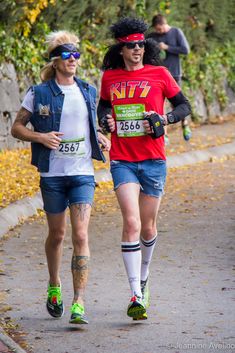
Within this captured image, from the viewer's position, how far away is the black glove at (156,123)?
8.29 m

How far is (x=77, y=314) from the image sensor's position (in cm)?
787

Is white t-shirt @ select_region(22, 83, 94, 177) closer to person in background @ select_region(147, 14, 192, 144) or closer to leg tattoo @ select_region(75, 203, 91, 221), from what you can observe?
leg tattoo @ select_region(75, 203, 91, 221)

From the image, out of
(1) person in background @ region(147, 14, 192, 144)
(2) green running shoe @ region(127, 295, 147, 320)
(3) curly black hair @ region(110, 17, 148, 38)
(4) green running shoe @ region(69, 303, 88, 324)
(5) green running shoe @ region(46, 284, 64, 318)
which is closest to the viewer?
(4) green running shoe @ region(69, 303, 88, 324)

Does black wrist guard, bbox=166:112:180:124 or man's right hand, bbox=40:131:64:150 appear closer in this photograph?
man's right hand, bbox=40:131:64:150

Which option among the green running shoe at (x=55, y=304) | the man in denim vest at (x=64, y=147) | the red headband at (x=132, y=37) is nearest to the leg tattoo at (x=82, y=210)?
the man in denim vest at (x=64, y=147)

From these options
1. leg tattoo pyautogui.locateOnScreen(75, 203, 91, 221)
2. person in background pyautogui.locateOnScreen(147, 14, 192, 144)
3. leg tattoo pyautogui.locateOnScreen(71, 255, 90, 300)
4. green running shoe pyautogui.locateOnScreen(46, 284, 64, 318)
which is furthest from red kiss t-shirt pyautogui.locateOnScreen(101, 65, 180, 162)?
person in background pyautogui.locateOnScreen(147, 14, 192, 144)

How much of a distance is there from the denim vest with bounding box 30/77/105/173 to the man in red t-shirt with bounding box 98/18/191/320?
234 millimetres

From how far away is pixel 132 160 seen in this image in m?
8.49

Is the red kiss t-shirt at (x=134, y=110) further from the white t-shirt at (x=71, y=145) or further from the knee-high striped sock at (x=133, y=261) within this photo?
the knee-high striped sock at (x=133, y=261)

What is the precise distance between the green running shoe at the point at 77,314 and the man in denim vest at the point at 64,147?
0.19 meters

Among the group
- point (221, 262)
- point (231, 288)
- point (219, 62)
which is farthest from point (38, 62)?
point (231, 288)

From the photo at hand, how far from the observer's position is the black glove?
8.29 m

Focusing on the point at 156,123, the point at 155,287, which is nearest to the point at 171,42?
the point at 155,287

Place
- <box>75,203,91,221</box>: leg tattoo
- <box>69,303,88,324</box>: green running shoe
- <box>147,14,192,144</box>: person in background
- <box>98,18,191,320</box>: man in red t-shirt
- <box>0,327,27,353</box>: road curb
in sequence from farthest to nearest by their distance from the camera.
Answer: <box>147,14,192,144</box>: person in background → <box>98,18,191,320</box>: man in red t-shirt → <box>75,203,91,221</box>: leg tattoo → <box>69,303,88,324</box>: green running shoe → <box>0,327,27,353</box>: road curb
